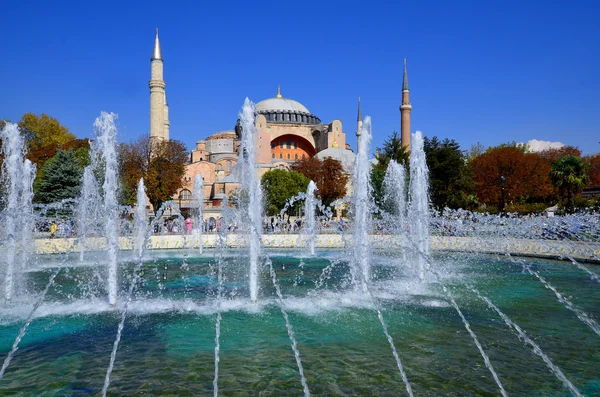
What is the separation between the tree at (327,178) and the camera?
36.5 metres

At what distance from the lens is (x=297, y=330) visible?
5.97m

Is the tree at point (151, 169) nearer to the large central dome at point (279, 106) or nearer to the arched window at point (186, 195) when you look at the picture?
the arched window at point (186, 195)

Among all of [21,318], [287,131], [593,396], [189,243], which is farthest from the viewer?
[287,131]

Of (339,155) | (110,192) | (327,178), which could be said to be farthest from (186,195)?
(110,192)

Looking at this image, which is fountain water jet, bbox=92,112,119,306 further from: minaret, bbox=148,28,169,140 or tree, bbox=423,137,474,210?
minaret, bbox=148,28,169,140

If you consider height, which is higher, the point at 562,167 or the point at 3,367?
the point at 562,167

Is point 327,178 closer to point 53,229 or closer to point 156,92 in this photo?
point 156,92


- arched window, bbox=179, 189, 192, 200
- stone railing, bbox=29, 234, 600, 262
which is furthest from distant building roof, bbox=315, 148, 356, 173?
stone railing, bbox=29, 234, 600, 262

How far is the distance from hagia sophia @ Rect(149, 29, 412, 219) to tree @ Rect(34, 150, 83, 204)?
1525cm

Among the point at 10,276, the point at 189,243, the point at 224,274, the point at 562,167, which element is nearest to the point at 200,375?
the point at 10,276

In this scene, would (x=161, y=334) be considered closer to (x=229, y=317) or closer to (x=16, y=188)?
(x=229, y=317)

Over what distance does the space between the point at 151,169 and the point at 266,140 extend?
76.6 ft

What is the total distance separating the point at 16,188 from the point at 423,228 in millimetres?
8882

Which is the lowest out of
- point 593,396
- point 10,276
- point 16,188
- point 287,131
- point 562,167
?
point 593,396
